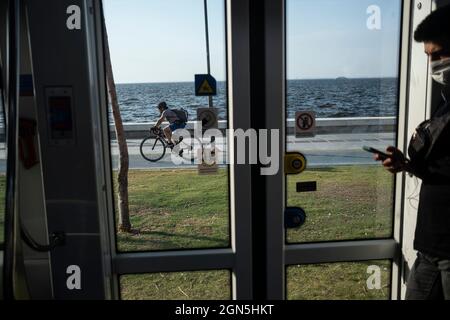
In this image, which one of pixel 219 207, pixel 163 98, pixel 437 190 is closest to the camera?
pixel 437 190

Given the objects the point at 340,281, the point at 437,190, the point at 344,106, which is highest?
the point at 344,106

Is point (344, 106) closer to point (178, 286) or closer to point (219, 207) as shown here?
point (219, 207)

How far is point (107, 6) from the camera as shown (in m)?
2.20

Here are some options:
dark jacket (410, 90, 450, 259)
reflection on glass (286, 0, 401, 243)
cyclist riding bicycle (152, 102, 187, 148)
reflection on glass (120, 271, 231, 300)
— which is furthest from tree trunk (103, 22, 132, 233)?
dark jacket (410, 90, 450, 259)

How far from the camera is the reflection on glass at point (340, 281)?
2512 mm

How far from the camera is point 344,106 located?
7.75 feet

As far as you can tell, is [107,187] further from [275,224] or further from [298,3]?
[298,3]

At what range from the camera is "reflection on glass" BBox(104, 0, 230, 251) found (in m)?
2.23

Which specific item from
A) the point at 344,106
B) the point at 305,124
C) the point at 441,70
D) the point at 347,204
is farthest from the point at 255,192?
the point at 441,70

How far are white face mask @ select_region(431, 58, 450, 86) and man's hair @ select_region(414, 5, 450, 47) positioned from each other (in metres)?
0.08

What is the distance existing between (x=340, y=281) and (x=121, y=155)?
1.53m

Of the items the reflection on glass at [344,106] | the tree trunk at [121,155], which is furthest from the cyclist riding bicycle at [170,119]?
the reflection on glass at [344,106]

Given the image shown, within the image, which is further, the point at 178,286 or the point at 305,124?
the point at 178,286
